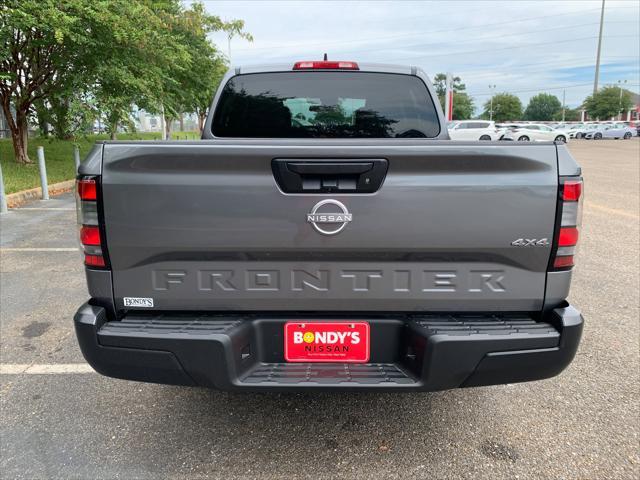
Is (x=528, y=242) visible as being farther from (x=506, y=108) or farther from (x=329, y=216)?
(x=506, y=108)

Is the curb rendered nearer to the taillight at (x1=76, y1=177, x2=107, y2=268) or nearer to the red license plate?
the taillight at (x1=76, y1=177, x2=107, y2=268)

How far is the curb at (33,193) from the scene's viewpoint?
995cm

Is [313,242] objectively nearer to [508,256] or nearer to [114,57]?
[508,256]

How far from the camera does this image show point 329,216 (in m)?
2.11

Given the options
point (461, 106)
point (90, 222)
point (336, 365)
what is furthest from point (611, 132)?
point (90, 222)

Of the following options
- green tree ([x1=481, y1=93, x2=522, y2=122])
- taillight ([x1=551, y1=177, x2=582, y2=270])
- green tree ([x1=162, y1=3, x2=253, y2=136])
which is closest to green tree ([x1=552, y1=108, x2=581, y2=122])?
green tree ([x1=481, y1=93, x2=522, y2=122])

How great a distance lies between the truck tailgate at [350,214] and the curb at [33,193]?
8736 millimetres

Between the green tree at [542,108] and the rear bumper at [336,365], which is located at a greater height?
the green tree at [542,108]

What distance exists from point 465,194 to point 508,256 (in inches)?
13.0

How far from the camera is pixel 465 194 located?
6.90ft

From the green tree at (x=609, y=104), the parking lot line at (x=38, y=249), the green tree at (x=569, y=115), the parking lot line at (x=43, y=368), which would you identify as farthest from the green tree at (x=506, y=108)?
the parking lot line at (x=43, y=368)

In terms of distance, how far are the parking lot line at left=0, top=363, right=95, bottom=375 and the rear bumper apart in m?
1.43

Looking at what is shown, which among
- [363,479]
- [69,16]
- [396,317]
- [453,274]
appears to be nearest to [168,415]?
[363,479]

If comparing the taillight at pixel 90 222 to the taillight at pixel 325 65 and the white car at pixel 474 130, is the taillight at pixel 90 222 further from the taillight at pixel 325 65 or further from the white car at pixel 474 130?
the white car at pixel 474 130
